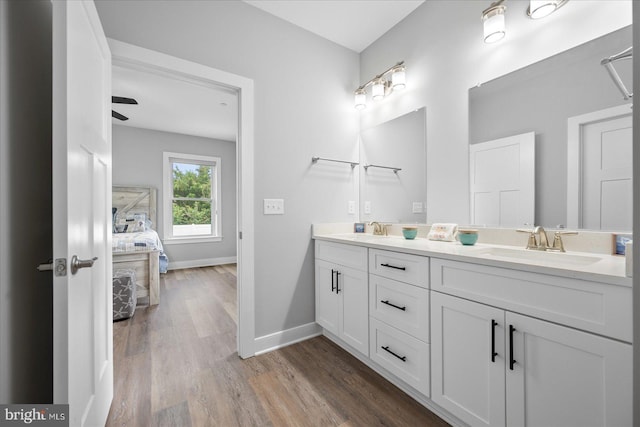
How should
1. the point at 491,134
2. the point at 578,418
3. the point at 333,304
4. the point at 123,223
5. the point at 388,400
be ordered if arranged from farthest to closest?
the point at 123,223, the point at 333,304, the point at 491,134, the point at 388,400, the point at 578,418

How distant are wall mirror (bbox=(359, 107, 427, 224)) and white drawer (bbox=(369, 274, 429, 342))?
2.38ft

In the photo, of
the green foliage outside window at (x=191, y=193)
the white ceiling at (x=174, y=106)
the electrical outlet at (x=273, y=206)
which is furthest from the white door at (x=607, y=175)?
the green foliage outside window at (x=191, y=193)

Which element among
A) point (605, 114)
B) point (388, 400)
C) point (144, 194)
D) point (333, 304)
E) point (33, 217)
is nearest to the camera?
point (33, 217)

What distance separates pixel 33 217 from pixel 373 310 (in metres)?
1.68

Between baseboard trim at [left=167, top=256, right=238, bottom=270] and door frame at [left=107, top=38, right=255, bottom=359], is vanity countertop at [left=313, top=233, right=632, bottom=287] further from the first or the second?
baseboard trim at [left=167, top=256, right=238, bottom=270]

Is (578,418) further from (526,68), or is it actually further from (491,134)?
(526,68)

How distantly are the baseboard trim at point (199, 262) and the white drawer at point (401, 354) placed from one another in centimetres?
445

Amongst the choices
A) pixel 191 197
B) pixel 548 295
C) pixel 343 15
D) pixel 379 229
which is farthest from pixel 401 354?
pixel 191 197

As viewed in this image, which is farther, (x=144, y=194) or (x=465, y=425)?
(x=144, y=194)

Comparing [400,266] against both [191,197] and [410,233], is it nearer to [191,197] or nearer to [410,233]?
[410,233]

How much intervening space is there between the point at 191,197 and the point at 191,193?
0.26 ft

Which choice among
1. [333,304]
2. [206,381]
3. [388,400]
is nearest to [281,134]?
[333,304]

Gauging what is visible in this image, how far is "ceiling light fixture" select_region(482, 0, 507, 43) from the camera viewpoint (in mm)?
1520

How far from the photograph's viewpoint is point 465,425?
1262 millimetres
